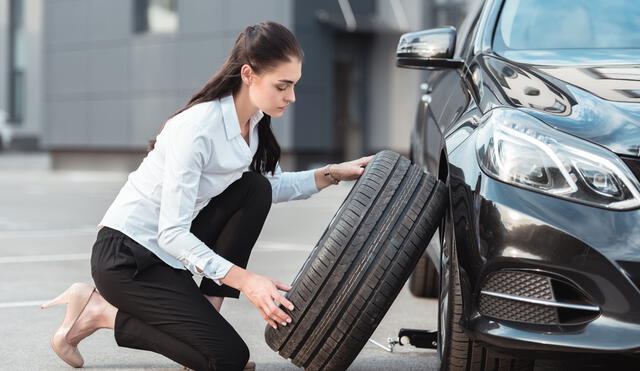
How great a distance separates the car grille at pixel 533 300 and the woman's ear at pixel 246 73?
3.66ft

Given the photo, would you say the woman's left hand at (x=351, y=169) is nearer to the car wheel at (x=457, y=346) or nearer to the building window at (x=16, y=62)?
the car wheel at (x=457, y=346)

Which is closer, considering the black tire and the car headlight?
the car headlight

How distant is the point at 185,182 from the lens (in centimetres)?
322

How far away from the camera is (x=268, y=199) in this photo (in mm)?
3658

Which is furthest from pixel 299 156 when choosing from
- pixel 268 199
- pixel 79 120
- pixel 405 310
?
pixel 268 199

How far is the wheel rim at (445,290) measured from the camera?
304 cm

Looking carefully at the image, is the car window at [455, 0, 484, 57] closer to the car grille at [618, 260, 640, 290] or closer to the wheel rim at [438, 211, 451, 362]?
the wheel rim at [438, 211, 451, 362]

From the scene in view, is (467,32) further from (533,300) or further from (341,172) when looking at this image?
(533,300)

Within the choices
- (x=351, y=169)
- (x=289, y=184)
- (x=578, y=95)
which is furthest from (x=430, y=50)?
(x=578, y=95)

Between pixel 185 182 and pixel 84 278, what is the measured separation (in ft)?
9.56

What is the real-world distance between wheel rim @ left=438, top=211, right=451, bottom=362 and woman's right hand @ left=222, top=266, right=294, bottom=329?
0.48 metres

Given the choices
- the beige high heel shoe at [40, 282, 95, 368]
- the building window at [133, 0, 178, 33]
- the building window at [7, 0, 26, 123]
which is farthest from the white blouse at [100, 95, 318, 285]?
the building window at [7, 0, 26, 123]

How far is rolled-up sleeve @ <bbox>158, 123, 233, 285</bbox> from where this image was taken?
315cm

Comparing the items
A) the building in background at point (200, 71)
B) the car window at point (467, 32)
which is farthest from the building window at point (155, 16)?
the car window at point (467, 32)
